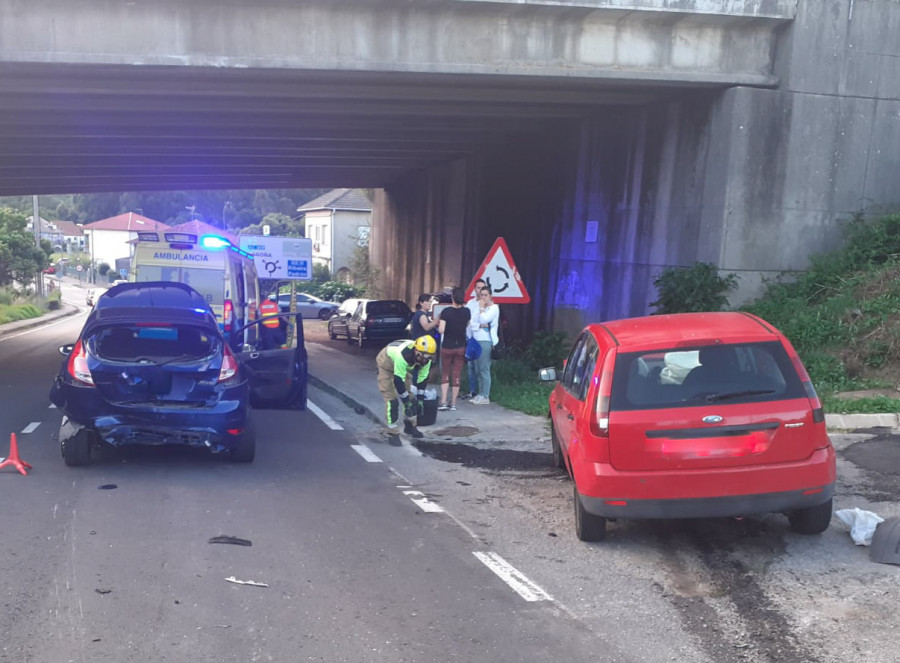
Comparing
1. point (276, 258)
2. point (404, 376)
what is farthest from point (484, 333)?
point (276, 258)

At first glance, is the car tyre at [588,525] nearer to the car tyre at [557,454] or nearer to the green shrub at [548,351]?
the car tyre at [557,454]

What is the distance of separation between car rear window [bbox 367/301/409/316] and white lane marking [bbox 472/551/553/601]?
2259 centimetres

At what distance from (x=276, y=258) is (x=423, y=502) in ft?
66.9

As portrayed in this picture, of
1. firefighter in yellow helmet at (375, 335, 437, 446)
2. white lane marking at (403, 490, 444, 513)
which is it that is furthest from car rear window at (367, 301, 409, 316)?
white lane marking at (403, 490, 444, 513)

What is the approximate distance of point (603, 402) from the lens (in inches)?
238

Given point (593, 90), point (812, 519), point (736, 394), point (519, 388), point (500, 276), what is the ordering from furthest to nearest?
point (593, 90)
point (519, 388)
point (500, 276)
point (812, 519)
point (736, 394)

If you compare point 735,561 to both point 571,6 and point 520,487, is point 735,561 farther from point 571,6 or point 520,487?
point 571,6

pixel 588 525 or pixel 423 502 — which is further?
pixel 423 502

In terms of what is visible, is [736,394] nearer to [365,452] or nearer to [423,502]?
[423,502]

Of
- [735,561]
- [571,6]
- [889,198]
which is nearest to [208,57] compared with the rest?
[571,6]

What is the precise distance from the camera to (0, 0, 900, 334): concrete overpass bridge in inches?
472

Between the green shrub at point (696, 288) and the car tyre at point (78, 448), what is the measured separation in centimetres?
798

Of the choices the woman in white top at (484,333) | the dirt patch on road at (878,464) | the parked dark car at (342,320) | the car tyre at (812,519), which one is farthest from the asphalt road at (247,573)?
the parked dark car at (342,320)

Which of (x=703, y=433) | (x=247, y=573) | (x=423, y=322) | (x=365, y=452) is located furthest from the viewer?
(x=423, y=322)
